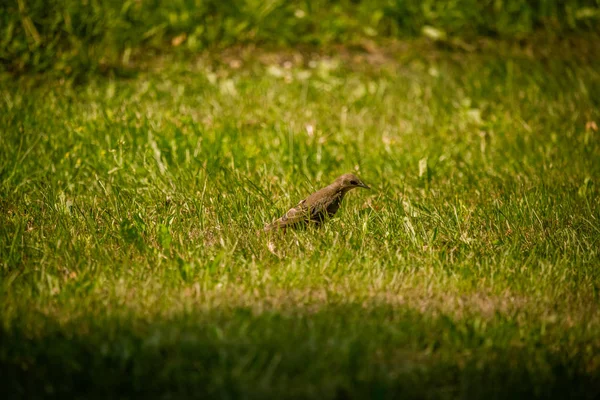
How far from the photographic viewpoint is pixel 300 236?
184 inches

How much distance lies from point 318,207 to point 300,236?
35 cm

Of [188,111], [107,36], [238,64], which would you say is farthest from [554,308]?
[107,36]

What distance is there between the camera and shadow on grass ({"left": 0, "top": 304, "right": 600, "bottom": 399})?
3.16m

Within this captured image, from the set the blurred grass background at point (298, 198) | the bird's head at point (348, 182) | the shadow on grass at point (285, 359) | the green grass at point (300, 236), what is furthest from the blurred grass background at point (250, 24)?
the shadow on grass at point (285, 359)

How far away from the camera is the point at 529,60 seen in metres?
8.68

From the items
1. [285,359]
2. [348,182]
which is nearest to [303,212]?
[348,182]

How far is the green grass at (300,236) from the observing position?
3324 mm

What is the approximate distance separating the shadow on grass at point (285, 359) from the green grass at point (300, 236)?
11 millimetres

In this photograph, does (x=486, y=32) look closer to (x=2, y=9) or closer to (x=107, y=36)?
(x=107, y=36)

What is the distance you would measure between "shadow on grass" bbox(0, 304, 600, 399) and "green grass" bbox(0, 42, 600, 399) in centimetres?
1

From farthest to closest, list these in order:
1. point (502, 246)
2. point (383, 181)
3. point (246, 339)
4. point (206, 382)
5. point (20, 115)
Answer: point (20, 115) < point (383, 181) < point (502, 246) < point (246, 339) < point (206, 382)

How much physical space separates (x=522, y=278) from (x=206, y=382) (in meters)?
2.09

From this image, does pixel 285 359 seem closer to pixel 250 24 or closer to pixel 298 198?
pixel 298 198

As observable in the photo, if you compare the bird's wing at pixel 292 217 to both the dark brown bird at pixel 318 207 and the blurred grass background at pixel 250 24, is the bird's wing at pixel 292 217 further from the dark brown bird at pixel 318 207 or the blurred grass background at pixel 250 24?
the blurred grass background at pixel 250 24
